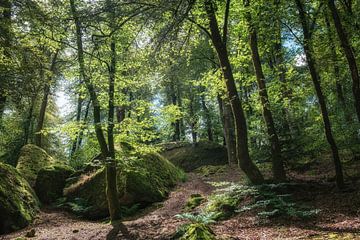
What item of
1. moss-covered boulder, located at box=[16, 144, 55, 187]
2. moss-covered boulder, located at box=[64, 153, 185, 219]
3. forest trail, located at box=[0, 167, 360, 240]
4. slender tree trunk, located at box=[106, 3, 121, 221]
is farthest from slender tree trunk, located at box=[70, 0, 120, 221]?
moss-covered boulder, located at box=[16, 144, 55, 187]

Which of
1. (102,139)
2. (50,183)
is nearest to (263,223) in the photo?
(102,139)

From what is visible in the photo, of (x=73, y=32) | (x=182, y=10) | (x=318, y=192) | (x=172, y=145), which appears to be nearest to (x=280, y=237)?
(x=318, y=192)

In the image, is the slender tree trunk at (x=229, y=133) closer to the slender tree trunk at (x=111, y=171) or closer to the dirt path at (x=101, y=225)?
the dirt path at (x=101, y=225)

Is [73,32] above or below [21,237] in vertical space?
above

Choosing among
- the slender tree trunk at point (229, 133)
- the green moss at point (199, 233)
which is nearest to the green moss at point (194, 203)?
the green moss at point (199, 233)

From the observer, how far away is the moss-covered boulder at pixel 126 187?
1169cm

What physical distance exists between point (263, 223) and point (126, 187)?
236 inches

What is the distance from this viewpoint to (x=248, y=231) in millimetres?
6688

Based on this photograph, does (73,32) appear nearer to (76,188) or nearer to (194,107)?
(76,188)

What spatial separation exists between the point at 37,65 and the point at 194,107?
22.5 meters

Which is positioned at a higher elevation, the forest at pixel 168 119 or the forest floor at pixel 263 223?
the forest at pixel 168 119

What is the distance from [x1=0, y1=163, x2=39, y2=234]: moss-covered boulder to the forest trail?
1.18 ft

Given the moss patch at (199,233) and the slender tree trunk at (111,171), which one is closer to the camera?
the moss patch at (199,233)

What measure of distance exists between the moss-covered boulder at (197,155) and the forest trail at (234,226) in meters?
9.77
